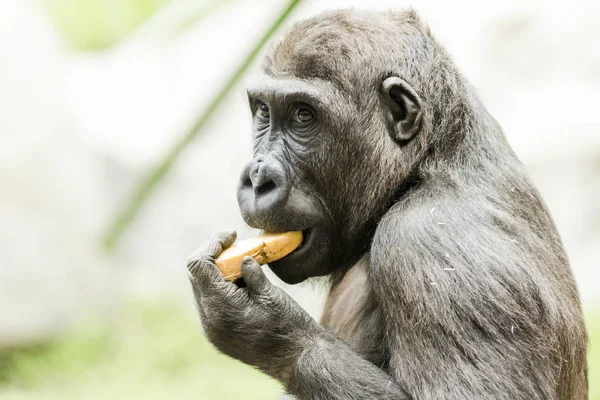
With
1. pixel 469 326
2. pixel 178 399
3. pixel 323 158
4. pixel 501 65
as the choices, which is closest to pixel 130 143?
pixel 178 399

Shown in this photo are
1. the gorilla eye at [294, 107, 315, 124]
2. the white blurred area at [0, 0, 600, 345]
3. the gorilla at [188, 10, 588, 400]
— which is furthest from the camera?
the white blurred area at [0, 0, 600, 345]

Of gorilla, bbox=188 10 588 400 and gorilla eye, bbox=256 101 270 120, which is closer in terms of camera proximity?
gorilla, bbox=188 10 588 400

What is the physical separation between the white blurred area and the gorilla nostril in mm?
4049

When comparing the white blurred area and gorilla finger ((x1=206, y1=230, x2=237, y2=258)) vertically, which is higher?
the white blurred area

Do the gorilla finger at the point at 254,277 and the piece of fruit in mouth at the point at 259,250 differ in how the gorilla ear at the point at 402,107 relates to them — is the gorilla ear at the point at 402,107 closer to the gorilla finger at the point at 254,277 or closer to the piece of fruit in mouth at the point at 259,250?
the piece of fruit in mouth at the point at 259,250

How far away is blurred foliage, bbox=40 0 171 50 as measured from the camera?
992 cm

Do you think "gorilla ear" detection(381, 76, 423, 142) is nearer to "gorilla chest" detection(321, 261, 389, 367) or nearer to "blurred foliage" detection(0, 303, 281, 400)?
"gorilla chest" detection(321, 261, 389, 367)

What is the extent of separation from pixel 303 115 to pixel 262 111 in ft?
0.89

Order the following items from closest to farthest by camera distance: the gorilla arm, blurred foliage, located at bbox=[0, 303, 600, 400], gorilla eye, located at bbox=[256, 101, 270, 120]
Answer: the gorilla arm, gorilla eye, located at bbox=[256, 101, 270, 120], blurred foliage, located at bbox=[0, 303, 600, 400]

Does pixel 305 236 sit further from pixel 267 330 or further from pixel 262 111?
pixel 262 111

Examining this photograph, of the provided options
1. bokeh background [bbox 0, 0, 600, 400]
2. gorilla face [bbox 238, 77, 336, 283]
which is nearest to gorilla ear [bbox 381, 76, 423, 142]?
gorilla face [bbox 238, 77, 336, 283]

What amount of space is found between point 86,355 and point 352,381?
16.9ft

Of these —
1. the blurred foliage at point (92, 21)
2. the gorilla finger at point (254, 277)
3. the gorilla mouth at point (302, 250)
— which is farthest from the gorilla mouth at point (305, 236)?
the blurred foliage at point (92, 21)

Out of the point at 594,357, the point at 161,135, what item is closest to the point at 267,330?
the point at 594,357
